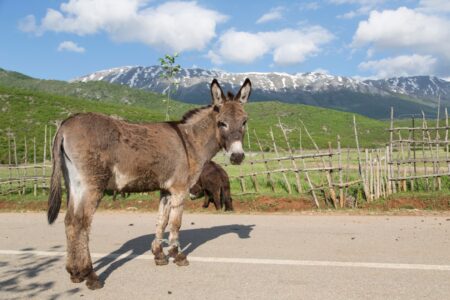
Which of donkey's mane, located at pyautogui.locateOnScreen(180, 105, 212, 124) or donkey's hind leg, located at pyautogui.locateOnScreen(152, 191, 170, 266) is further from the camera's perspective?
donkey's mane, located at pyautogui.locateOnScreen(180, 105, 212, 124)

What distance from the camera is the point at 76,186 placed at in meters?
4.98

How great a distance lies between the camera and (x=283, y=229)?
28.3 ft

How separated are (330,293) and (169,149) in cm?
298

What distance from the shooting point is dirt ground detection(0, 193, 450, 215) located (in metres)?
11.6

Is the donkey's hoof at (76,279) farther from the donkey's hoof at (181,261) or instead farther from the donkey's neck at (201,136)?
the donkey's neck at (201,136)

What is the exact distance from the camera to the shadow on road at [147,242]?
19.9 ft

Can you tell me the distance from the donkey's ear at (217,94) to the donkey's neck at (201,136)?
0.24 meters

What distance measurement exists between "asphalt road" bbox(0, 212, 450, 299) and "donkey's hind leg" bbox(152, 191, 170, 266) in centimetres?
14

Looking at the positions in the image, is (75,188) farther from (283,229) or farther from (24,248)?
(283,229)

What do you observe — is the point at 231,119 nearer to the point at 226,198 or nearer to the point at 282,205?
the point at 226,198

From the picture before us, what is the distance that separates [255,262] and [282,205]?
276 inches

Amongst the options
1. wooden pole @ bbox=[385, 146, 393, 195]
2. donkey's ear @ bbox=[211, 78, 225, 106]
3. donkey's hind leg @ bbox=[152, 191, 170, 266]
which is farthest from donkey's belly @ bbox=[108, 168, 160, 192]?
wooden pole @ bbox=[385, 146, 393, 195]

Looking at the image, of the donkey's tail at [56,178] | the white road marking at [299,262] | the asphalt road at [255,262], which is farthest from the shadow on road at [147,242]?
the donkey's tail at [56,178]

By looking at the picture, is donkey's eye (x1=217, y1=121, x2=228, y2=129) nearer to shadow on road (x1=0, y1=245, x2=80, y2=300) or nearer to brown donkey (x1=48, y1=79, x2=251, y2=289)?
brown donkey (x1=48, y1=79, x2=251, y2=289)
